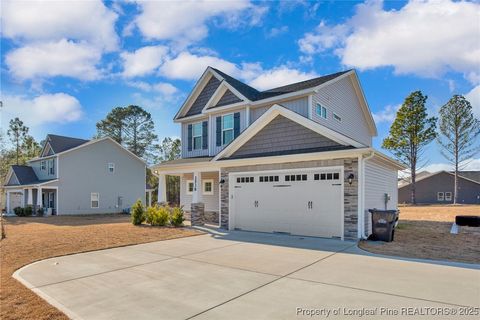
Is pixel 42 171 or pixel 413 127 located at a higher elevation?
pixel 413 127

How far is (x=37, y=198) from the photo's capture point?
91.0 ft

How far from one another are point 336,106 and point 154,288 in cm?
1462

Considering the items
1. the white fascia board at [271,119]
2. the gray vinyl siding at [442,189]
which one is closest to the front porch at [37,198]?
the white fascia board at [271,119]

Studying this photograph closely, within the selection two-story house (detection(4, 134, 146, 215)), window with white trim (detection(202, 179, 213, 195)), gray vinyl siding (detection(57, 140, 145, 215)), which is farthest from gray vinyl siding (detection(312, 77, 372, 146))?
gray vinyl siding (detection(57, 140, 145, 215))

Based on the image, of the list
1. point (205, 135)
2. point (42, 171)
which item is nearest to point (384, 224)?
point (205, 135)

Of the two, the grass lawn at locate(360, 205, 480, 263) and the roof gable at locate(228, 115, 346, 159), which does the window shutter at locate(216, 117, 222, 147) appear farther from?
the grass lawn at locate(360, 205, 480, 263)

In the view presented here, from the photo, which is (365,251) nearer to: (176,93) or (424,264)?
(424,264)

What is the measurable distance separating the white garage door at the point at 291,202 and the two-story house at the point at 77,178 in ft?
65.6

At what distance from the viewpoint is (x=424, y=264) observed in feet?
23.4

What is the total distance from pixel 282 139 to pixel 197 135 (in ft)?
26.8

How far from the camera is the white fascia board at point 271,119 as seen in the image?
1104 cm

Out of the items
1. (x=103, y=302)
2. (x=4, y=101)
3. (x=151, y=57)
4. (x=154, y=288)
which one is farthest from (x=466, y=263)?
(x=4, y=101)

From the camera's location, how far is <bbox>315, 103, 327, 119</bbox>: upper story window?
50.5 ft

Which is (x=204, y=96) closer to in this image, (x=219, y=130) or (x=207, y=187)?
(x=219, y=130)
